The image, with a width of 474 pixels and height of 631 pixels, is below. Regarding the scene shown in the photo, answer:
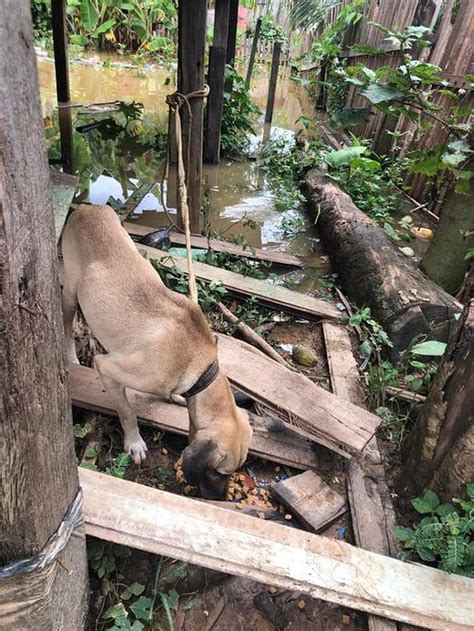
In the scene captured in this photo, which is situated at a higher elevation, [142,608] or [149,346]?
[149,346]

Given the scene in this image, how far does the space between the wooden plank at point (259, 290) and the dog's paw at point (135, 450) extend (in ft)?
6.92

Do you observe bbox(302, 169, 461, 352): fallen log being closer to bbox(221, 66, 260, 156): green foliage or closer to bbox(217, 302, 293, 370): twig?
bbox(217, 302, 293, 370): twig

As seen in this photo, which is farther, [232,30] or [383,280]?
[232,30]

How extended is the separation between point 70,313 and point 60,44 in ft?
24.0

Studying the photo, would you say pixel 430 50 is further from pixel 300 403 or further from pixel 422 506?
pixel 422 506

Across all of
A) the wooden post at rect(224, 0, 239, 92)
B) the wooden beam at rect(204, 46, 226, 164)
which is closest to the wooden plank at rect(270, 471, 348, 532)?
the wooden beam at rect(204, 46, 226, 164)

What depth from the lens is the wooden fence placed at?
6.71 m

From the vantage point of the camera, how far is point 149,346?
8.99ft

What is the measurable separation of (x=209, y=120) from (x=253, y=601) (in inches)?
319

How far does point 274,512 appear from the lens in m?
2.82

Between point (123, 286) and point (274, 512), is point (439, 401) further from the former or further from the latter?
point (123, 286)

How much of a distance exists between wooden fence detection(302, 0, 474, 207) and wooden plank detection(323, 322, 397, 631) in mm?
3098

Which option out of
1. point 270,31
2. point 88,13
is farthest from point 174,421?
point 270,31

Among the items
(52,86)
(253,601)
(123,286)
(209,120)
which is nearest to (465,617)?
(253,601)
